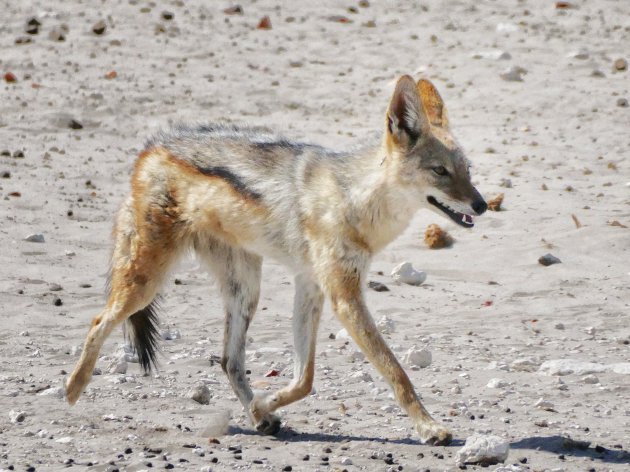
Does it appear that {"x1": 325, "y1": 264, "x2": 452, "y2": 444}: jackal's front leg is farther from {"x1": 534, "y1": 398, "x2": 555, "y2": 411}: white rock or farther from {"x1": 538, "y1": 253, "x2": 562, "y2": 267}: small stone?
{"x1": 538, "y1": 253, "x2": 562, "y2": 267}: small stone

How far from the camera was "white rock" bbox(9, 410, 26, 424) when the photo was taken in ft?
18.8

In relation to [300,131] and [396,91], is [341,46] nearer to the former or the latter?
[300,131]

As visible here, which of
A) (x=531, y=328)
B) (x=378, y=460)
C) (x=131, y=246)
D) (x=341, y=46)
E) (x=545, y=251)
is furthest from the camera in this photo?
A: (x=341, y=46)

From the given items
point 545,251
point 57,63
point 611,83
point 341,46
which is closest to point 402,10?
point 341,46

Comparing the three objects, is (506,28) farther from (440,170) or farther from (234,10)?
(440,170)

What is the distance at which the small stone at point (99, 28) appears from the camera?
13383mm

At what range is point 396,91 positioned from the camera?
18.8 feet

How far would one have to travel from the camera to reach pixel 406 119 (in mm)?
5812

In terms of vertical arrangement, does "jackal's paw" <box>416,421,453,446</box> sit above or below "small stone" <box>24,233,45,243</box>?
above

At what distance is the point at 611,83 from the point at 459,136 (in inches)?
82.3

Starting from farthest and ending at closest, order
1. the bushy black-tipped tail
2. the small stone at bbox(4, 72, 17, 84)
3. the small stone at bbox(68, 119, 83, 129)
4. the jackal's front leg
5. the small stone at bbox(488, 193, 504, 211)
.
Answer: the small stone at bbox(4, 72, 17, 84)
the small stone at bbox(68, 119, 83, 129)
the small stone at bbox(488, 193, 504, 211)
the bushy black-tipped tail
the jackal's front leg

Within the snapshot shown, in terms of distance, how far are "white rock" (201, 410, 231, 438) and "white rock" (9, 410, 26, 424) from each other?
2.77 feet

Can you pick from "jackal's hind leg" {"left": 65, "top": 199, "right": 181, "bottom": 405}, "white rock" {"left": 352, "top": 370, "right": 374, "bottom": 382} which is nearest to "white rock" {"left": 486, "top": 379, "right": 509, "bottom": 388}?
"white rock" {"left": 352, "top": 370, "right": 374, "bottom": 382}

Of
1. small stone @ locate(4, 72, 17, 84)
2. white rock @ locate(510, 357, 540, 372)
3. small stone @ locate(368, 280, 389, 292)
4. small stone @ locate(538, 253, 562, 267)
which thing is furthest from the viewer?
small stone @ locate(4, 72, 17, 84)
